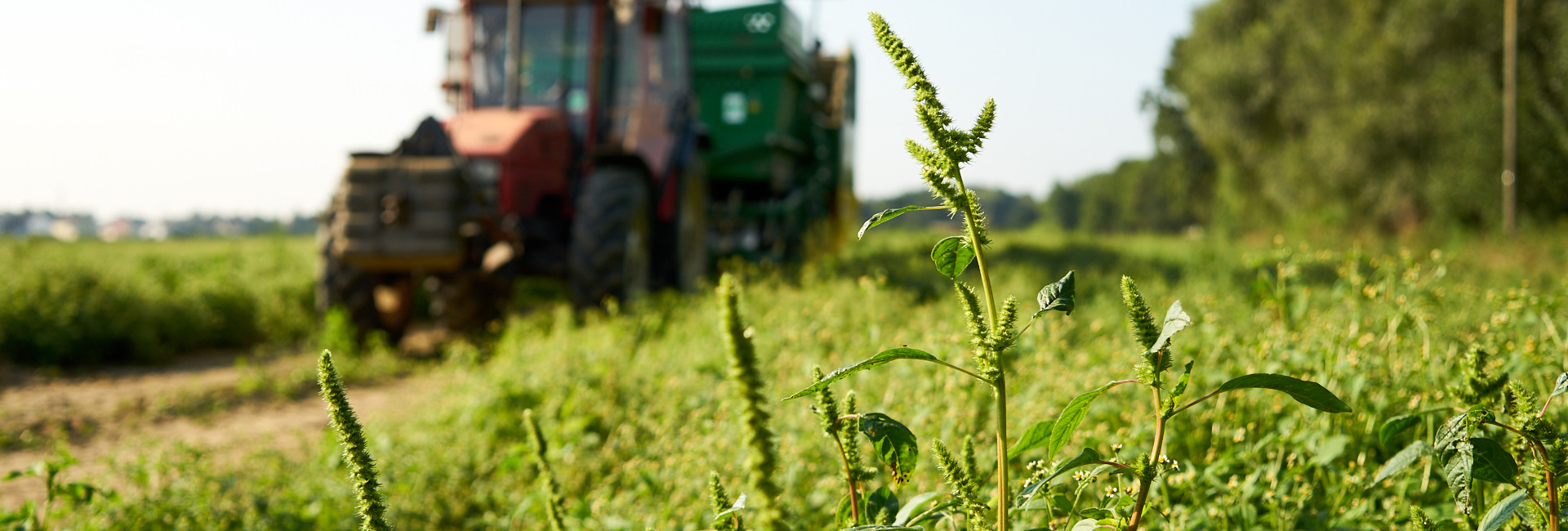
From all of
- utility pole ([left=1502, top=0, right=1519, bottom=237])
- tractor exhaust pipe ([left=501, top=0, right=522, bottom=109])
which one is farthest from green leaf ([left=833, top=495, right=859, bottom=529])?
utility pole ([left=1502, top=0, right=1519, bottom=237])

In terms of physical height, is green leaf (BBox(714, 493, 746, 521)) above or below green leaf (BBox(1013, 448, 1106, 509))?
below

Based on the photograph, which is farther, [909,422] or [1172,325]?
[909,422]

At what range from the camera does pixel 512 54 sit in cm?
747

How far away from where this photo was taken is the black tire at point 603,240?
21.7ft

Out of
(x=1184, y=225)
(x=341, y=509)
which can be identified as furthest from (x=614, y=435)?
(x=1184, y=225)

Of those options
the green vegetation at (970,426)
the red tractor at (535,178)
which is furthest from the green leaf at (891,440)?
the red tractor at (535,178)

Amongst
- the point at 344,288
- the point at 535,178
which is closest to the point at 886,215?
the point at 344,288

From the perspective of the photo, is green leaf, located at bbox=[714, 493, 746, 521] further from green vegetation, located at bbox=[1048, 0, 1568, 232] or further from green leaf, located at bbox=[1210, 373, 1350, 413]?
green vegetation, located at bbox=[1048, 0, 1568, 232]

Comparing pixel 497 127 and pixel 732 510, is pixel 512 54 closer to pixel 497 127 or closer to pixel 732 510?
pixel 497 127

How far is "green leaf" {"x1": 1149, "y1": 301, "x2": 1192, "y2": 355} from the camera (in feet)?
3.37

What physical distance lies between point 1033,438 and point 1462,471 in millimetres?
551

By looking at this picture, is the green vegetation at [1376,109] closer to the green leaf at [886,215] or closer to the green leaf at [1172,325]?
the green leaf at [1172,325]

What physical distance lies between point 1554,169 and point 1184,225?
42540mm

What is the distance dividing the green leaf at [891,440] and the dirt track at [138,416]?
350 centimetres
